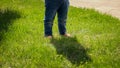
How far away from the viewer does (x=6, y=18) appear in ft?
26.8

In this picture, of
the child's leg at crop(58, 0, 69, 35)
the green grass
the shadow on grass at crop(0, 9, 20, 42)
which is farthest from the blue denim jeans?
the shadow on grass at crop(0, 9, 20, 42)

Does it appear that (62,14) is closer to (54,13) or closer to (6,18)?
(54,13)

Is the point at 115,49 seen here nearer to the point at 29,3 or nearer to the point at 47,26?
the point at 47,26

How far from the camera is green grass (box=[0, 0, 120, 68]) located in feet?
18.6

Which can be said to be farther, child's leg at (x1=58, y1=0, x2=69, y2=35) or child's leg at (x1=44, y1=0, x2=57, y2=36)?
child's leg at (x1=58, y1=0, x2=69, y2=35)

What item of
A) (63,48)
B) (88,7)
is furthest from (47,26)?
(88,7)

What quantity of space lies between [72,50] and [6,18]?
8.44 feet

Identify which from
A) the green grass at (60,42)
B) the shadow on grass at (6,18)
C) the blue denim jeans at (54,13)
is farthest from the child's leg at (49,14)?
the shadow on grass at (6,18)

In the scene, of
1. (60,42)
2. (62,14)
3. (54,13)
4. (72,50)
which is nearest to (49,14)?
(54,13)

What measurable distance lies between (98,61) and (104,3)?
434 centimetres

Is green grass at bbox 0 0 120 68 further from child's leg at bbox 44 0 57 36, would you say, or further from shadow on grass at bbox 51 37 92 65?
child's leg at bbox 44 0 57 36

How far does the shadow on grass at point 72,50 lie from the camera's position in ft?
19.0

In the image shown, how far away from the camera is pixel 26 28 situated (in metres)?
7.49

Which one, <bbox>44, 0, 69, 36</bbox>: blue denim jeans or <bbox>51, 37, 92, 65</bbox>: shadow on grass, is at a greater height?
<bbox>44, 0, 69, 36</bbox>: blue denim jeans
